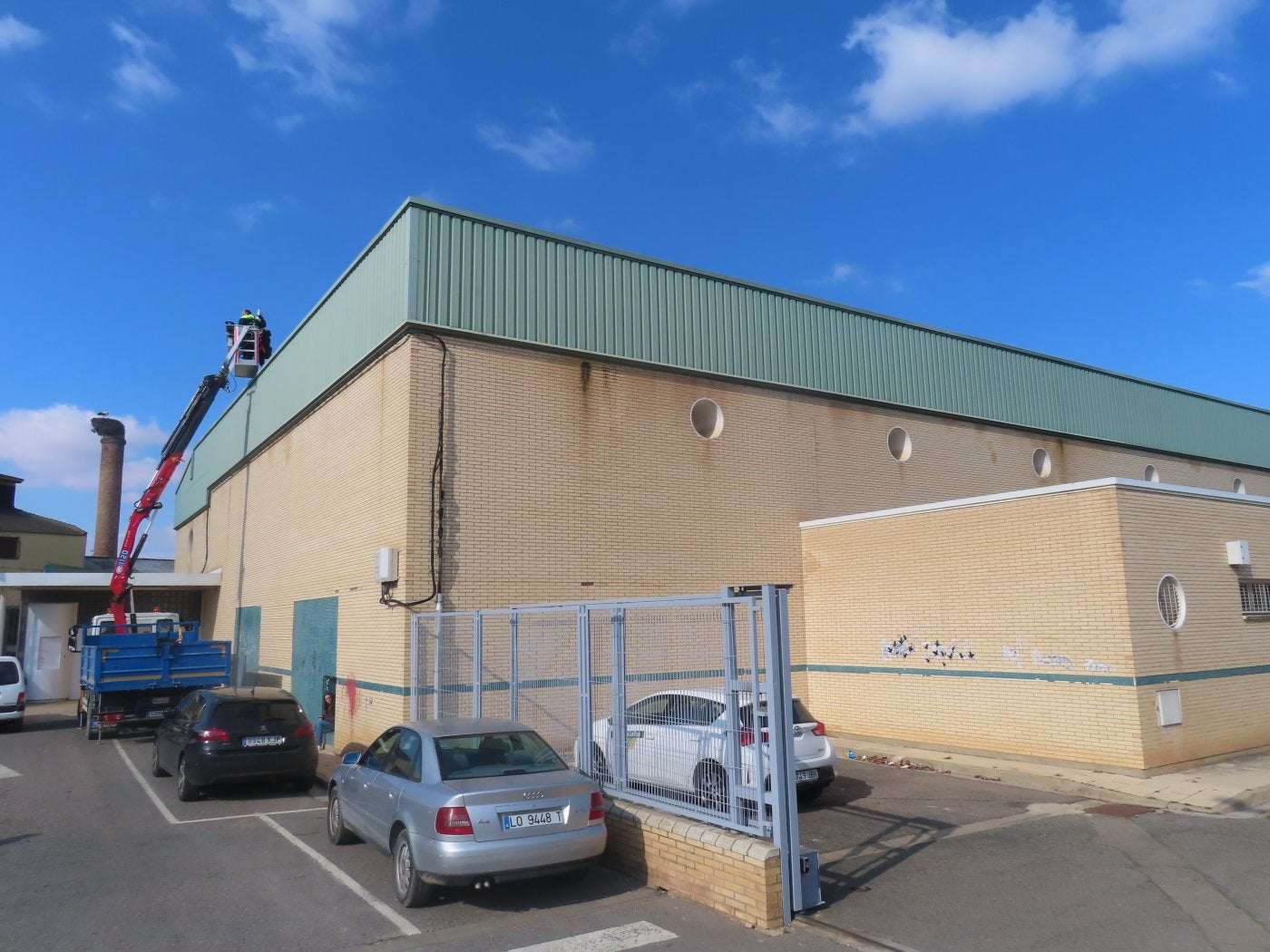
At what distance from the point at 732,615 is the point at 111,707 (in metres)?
15.7

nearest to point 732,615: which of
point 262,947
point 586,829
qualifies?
point 586,829

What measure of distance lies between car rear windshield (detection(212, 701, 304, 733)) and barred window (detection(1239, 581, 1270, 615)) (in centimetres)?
1404

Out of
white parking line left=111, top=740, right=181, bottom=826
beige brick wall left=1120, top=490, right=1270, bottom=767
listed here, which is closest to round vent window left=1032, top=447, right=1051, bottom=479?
beige brick wall left=1120, top=490, right=1270, bottom=767

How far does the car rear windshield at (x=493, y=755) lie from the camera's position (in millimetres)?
7281

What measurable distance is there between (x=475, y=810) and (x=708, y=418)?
434 inches

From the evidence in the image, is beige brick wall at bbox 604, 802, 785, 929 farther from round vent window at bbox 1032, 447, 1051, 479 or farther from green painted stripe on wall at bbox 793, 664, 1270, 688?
round vent window at bbox 1032, 447, 1051, 479

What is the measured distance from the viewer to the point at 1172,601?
12.7m

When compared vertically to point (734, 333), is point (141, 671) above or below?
below

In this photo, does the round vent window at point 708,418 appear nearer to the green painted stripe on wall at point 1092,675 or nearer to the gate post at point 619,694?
the green painted stripe on wall at point 1092,675

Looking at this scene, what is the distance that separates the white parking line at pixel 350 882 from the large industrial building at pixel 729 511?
367 cm

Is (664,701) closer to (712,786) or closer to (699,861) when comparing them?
(712,786)

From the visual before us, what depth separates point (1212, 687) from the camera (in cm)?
1282

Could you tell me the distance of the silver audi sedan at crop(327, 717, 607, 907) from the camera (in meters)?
6.66

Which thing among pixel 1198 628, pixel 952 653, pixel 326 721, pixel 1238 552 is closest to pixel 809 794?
pixel 952 653
